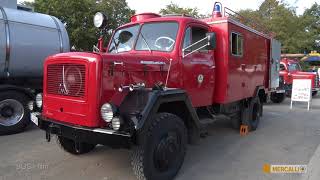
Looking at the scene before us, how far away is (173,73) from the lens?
5.89 m

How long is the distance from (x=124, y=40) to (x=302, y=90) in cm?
983

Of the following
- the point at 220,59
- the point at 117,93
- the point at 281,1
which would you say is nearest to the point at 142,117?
the point at 117,93

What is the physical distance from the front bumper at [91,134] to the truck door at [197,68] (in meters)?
1.91

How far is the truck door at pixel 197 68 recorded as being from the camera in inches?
243

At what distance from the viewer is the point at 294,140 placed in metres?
8.24

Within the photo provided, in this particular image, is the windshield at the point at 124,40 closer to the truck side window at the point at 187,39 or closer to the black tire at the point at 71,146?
the truck side window at the point at 187,39

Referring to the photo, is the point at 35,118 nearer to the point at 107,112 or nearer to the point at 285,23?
the point at 107,112

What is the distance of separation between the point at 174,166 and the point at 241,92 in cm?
354

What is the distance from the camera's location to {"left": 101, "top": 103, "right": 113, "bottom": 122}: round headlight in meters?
4.61

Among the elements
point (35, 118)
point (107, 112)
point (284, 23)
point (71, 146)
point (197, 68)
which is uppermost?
point (284, 23)

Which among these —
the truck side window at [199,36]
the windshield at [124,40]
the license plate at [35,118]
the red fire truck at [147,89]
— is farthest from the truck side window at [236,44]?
the license plate at [35,118]

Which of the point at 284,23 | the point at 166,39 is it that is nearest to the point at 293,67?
the point at 166,39

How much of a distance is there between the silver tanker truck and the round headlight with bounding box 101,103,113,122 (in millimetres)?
4451

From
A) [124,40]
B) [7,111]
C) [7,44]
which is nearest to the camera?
[124,40]
